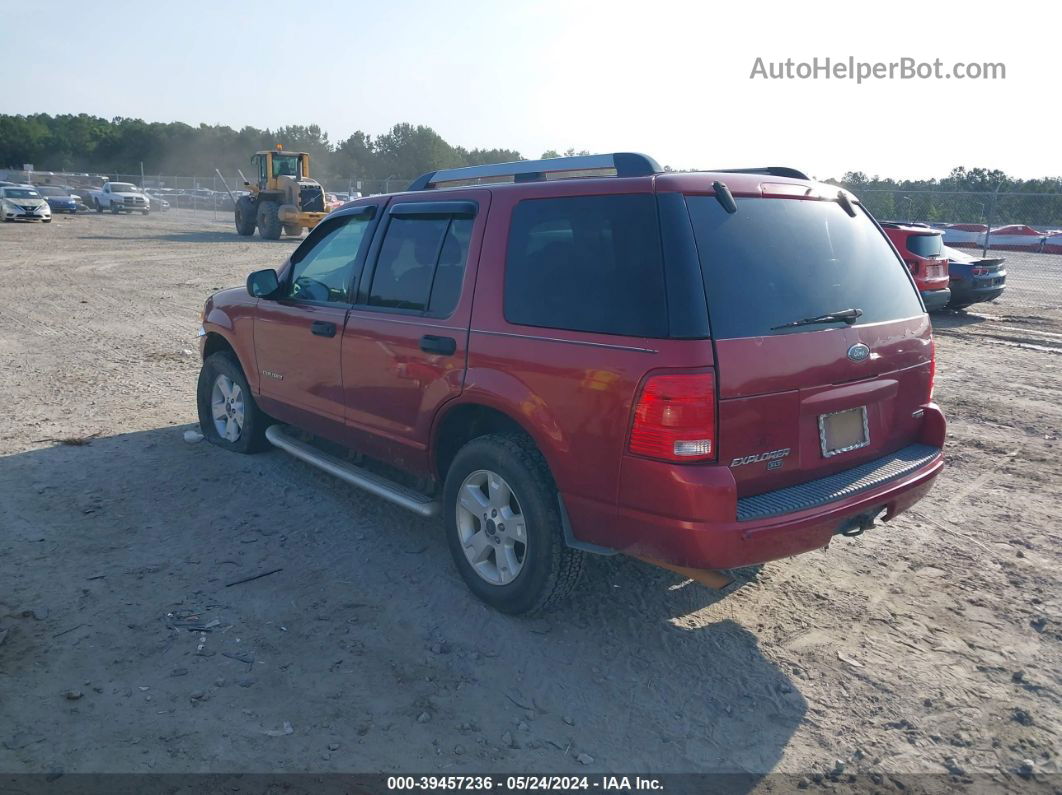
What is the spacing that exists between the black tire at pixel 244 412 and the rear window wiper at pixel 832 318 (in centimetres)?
397

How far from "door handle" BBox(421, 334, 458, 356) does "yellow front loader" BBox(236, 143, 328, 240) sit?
25207mm

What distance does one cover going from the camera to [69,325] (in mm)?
11547

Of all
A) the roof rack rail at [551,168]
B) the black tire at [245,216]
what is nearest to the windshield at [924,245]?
the roof rack rail at [551,168]

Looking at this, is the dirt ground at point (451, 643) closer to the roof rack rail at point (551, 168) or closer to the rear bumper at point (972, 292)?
the roof rack rail at point (551, 168)

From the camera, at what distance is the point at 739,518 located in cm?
326

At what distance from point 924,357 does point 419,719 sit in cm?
290

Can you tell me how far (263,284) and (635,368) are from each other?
3.14 metres

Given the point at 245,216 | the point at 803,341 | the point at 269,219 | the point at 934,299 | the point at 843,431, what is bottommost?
the point at 843,431

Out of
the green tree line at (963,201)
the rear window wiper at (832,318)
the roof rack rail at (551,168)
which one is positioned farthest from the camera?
the green tree line at (963,201)

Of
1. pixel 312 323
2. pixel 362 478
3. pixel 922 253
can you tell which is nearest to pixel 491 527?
pixel 362 478

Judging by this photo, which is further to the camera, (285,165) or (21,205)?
(21,205)

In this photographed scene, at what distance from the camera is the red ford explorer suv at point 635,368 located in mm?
3264

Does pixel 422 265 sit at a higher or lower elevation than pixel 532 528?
higher

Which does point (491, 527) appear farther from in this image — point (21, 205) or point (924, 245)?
point (21, 205)
